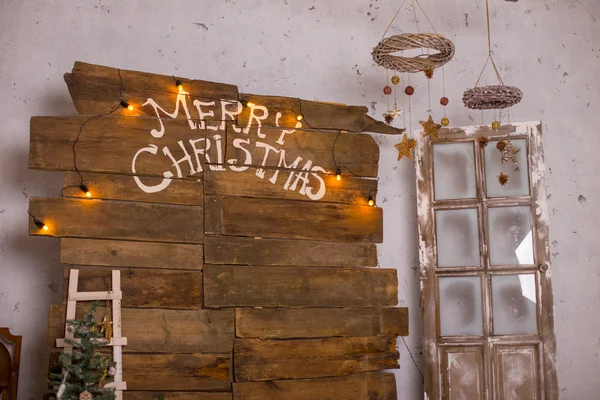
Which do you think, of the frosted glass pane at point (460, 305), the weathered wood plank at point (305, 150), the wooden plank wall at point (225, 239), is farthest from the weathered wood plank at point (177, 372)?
the frosted glass pane at point (460, 305)

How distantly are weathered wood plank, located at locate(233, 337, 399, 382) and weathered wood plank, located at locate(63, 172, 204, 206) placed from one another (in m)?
0.90

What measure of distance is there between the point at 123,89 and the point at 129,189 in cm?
59

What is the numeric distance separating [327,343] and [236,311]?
617 mm

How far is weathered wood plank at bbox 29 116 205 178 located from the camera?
4.13 metres

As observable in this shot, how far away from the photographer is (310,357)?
4.52 m

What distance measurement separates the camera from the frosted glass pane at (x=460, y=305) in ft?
16.2

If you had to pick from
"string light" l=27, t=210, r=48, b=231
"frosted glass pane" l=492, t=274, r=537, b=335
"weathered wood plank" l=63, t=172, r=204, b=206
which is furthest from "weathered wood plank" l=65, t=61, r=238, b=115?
"frosted glass pane" l=492, t=274, r=537, b=335

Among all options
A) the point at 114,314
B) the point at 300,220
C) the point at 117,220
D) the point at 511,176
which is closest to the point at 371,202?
the point at 300,220

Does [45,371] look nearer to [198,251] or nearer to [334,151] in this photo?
[198,251]

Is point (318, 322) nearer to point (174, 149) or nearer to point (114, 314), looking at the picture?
point (114, 314)

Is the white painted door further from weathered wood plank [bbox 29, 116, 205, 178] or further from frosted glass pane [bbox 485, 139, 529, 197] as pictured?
weathered wood plank [bbox 29, 116, 205, 178]

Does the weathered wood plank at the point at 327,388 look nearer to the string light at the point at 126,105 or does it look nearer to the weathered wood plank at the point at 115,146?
the weathered wood plank at the point at 115,146

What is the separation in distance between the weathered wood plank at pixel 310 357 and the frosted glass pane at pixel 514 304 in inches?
29.3

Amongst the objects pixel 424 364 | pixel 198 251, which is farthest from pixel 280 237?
pixel 424 364
